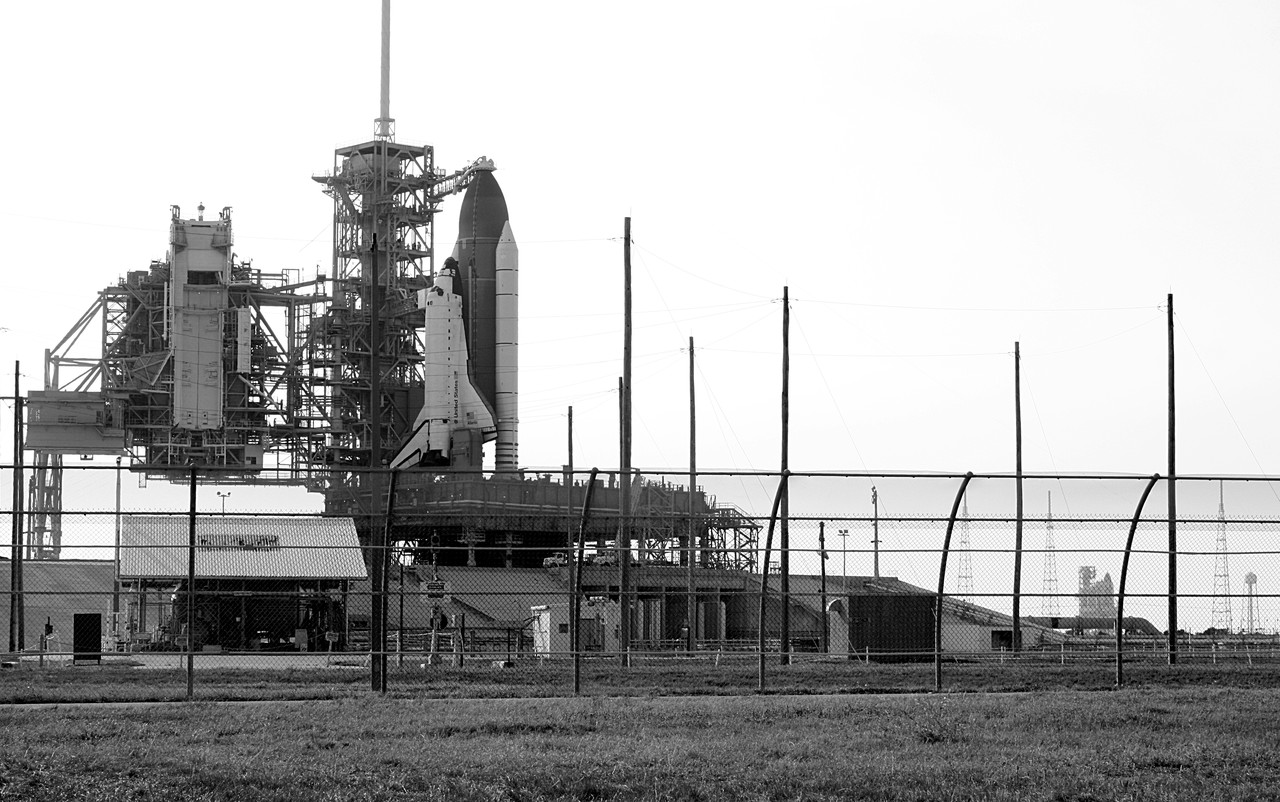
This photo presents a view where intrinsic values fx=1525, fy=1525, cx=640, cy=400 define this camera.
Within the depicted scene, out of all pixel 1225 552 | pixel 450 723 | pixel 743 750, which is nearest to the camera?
pixel 743 750

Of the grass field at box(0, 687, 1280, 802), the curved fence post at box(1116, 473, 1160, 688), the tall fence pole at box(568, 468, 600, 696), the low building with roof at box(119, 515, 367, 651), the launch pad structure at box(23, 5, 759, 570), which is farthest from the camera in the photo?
the launch pad structure at box(23, 5, 759, 570)

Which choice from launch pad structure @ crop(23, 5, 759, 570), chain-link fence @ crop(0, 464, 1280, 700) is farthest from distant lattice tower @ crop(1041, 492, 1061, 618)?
launch pad structure @ crop(23, 5, 759, 570)

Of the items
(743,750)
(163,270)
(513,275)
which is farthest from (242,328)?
(743,750)

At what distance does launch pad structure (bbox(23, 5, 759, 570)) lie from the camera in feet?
223

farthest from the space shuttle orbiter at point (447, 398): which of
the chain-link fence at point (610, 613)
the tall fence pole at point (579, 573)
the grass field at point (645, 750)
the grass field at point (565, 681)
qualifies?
the grass field at point (645, 750)

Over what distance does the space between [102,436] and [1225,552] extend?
5582 centimetres

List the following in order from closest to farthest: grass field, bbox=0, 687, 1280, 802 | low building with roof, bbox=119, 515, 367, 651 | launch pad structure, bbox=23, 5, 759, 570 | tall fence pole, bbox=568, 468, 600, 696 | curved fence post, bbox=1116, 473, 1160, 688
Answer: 1. grass field, bbox=0, 687, 1280, 802
2. tall fence pole, bbox=568, 468, 600, 696
3. curved fence post, bbox=1116, 473, 1160, 688
4. low building with roof, bbox=119, 515, 367, 651
5. launch pad structure, bbox=23, 5, 759, 570

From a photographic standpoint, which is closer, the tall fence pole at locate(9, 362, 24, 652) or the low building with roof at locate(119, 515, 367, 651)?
the tall fence pole at locate(9, 362, 24, 652)

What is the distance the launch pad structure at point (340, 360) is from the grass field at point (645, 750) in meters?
45.6

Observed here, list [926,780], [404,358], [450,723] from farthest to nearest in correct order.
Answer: [404,358] → [450,723] → [926,780]

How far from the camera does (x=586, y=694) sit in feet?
67.8

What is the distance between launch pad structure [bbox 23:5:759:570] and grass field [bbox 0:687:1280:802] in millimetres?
45581

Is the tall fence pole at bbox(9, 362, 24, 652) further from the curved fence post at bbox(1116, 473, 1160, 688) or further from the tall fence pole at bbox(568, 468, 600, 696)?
the curved fence post at bbox(1116, 473, 1160, 688)

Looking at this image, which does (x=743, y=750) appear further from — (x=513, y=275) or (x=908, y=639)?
(x=513, y=275)
